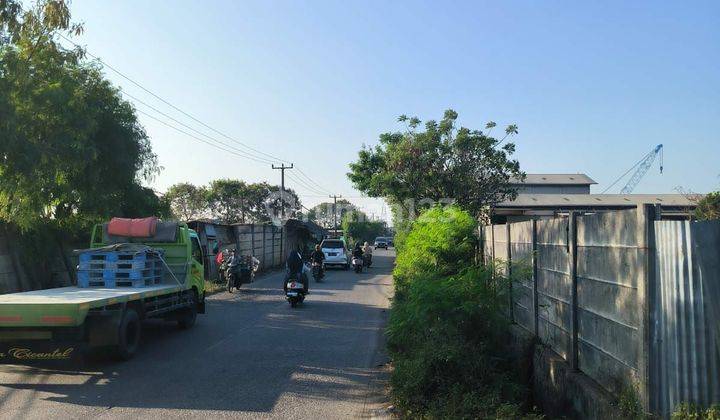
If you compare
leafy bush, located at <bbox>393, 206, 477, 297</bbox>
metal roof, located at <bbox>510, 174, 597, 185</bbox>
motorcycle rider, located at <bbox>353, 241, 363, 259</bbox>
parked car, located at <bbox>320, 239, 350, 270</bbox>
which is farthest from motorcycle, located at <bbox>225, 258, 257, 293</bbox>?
metal roof, located at <bbox>510, 174, 597, 185</bbox>

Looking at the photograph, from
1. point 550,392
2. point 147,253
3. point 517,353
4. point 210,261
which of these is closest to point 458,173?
point 210,261

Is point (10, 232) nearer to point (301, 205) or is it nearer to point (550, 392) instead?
point (550, 392)

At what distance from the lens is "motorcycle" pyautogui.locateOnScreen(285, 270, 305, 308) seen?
54.4 ft

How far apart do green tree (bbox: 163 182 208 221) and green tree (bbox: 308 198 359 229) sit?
33457 mm

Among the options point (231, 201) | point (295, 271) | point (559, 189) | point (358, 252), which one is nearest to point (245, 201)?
point (231, 201)

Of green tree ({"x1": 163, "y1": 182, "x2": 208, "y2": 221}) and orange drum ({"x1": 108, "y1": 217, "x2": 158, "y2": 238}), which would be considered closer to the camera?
orange drum ({"x1": 108, "y1": 217, "x2": 158, "y2": 238})

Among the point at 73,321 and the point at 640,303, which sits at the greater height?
the point at 640,303

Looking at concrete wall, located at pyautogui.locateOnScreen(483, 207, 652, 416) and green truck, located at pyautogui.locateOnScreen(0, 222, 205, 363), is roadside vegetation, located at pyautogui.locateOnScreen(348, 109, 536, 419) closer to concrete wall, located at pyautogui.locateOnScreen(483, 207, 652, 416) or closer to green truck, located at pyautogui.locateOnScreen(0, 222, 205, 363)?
concrete wall, located at pyautogui.locateOnScreen(483, 207, 652, 416)

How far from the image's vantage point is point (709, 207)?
18.3m

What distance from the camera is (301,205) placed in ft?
258

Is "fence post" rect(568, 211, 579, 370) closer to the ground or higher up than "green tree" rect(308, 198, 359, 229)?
closer to the ground

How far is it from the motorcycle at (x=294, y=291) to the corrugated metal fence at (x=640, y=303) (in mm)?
10471

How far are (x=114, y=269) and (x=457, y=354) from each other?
764 cm

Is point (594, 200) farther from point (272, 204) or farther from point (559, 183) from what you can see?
point (272, 204)
